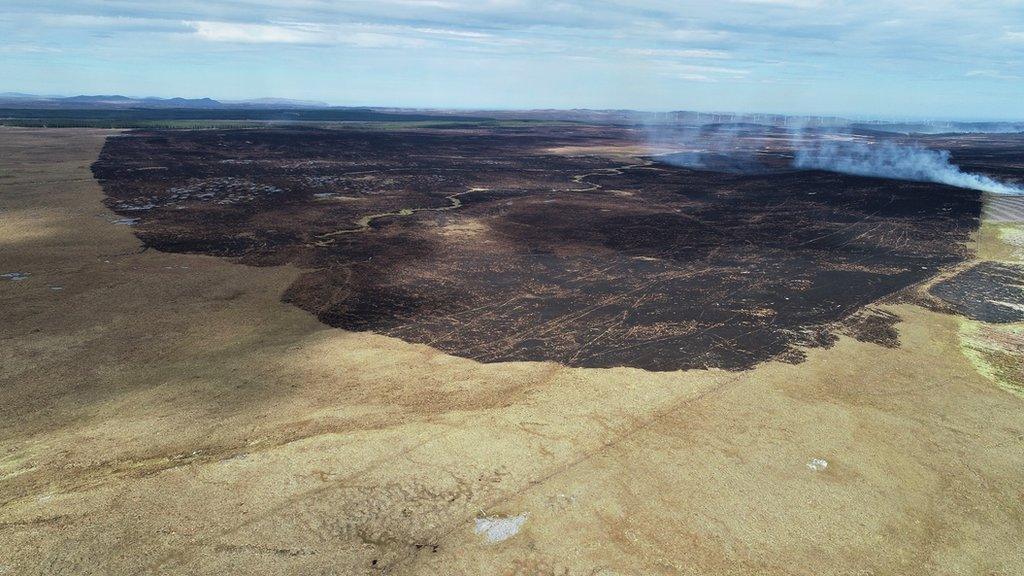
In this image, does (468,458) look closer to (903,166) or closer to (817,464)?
(817,464)

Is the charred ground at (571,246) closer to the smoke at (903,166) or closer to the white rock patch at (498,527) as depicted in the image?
the smoke at (903,166)

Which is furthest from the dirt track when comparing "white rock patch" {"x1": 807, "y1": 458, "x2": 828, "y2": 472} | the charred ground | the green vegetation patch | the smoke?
the smoke

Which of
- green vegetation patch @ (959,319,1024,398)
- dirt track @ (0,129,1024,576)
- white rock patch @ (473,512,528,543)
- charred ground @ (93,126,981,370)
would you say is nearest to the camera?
dirt track @ (0,129,1024,576)

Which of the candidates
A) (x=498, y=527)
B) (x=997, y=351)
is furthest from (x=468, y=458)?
(x=997, y=351)

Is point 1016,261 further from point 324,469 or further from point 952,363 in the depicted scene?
point 324,469

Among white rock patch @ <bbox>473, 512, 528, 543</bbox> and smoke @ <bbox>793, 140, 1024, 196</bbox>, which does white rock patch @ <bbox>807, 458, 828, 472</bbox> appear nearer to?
white rock patch @ <bbox>473, 512, 528, 543</bbox>

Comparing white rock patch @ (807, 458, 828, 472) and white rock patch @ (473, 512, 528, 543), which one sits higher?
white rock patch @ (807, 458, 828, 472)

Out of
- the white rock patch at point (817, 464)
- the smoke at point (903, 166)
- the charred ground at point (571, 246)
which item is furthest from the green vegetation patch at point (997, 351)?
the smoke at point (903, 166)
